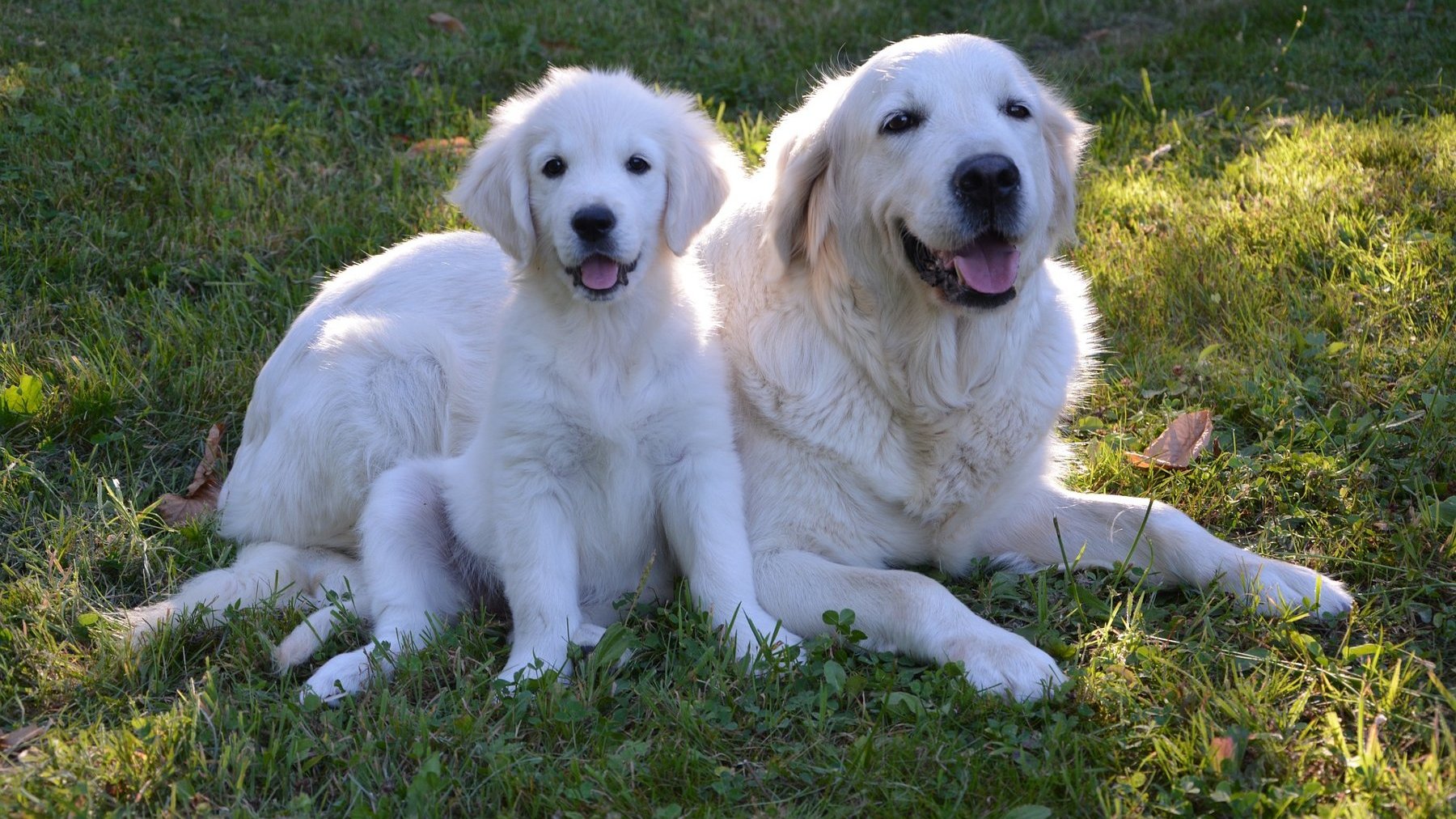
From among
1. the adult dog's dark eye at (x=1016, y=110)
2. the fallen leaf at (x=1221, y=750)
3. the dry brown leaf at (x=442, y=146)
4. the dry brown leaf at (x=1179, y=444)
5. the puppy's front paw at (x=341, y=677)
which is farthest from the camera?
the dry brown leaf at (x=442, y=146)

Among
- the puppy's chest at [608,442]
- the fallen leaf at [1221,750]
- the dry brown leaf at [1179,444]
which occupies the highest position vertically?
the puppy's chest at [608,442]

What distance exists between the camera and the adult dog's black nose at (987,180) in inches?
108

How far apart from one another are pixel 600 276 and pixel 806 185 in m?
0.70

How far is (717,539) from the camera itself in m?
2.87

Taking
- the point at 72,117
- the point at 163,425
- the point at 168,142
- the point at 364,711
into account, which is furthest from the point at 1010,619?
the point at 72,117

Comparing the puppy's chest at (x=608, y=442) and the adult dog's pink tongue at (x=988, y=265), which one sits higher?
the adult dog's pink tongue at (x=988, y=265)

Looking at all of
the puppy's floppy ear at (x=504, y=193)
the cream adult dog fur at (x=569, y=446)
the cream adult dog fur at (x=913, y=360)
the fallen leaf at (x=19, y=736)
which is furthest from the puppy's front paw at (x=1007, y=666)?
the fallen leaf at (x=19, y=736)

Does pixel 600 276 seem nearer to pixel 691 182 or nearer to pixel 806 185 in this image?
pixel 691 182

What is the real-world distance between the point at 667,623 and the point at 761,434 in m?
0.56

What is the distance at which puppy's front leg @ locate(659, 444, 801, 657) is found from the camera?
281cm

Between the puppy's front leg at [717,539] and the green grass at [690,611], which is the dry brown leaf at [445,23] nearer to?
the green grass at [690,611]

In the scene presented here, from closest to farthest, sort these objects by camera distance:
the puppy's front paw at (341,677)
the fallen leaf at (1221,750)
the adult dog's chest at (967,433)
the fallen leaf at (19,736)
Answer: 1. the fallen leaf at (1221,750)
2. the fallen leaf at (19,736)
3. the puppy's front paw at (341,677)
4. the adult dog's chest at (967,433)

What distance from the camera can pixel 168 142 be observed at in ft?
17.2

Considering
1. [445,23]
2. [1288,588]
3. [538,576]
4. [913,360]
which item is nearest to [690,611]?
[538,576]
